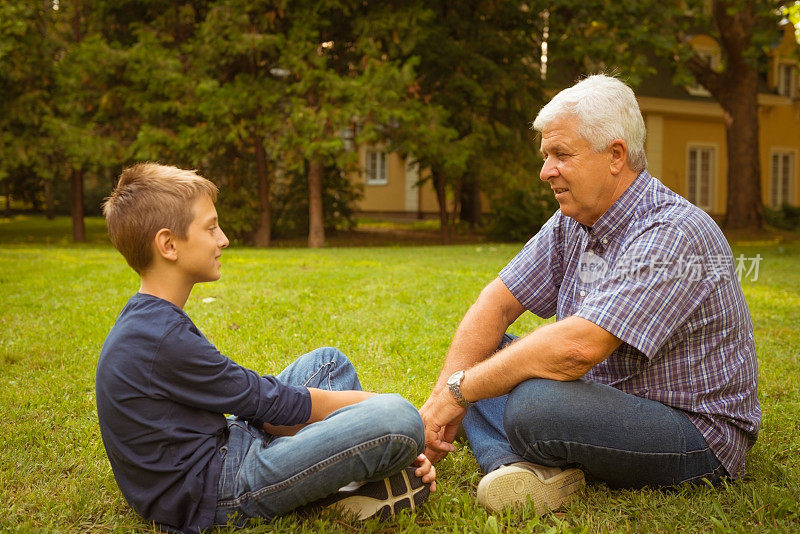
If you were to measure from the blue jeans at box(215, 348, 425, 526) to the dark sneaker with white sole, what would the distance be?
0.09 m

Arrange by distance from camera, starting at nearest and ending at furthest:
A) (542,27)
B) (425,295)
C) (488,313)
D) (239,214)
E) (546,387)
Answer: (546,387) < (488,313) < (425,295) < (239,214) < (542,27)

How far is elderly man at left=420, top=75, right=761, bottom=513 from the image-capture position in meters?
2.41

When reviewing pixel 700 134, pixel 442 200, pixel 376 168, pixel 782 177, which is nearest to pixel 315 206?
pixel 442 200

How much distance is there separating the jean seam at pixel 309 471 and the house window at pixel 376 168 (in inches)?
1073

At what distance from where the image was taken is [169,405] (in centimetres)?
227

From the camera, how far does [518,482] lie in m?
2.60

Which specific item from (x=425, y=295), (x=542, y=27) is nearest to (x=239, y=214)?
(x=542, y=27)

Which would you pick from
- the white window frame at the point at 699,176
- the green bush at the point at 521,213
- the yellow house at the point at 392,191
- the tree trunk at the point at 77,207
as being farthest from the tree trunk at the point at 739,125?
the tree trunk at the point at 77,207

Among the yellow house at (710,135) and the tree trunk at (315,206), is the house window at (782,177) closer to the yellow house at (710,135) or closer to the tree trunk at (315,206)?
the yellow house at (710,135)

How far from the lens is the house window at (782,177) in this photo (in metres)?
26.8

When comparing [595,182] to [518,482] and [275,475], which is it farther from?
[275,475]

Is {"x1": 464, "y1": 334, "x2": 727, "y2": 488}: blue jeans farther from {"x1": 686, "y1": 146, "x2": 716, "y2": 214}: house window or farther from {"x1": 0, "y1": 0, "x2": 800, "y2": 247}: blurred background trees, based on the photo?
{"x1": 686, "y1": 146, "x2": 716, "y2": 214}: house window

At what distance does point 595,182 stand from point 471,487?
1.30 meters

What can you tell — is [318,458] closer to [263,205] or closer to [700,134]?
[263,205]
